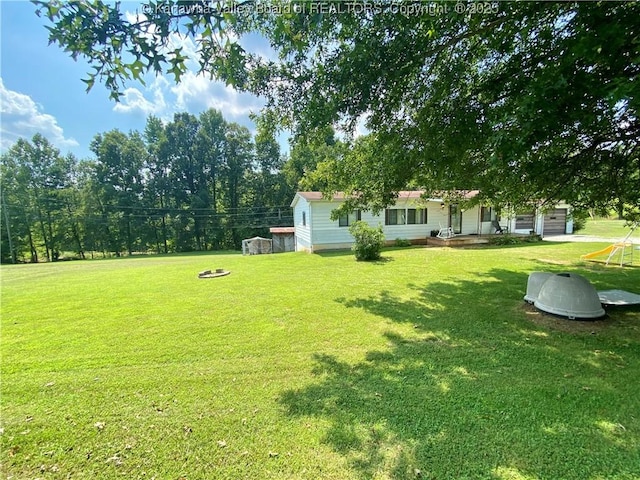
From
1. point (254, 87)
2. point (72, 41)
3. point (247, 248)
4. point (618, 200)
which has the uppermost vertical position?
point (254, 87)

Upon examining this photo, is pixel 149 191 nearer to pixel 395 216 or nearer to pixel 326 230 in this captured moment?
pixel 326 230

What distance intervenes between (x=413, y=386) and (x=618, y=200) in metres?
8.13

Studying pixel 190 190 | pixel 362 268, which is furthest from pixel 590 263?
pixel 190 190

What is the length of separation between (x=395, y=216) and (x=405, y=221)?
2.30ft

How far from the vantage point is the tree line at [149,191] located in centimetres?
3042

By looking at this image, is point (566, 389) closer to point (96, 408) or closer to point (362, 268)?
point (96, 408)

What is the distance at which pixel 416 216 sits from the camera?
16906 mm

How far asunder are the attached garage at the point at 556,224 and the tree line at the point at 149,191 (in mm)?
19652

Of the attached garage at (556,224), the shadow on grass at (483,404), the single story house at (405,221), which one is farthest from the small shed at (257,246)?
the attached garage at (556,224)

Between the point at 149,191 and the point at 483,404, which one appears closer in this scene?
the point at 483,404

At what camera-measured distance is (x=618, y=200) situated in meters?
7.21

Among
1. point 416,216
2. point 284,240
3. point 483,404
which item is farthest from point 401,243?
point 483,404

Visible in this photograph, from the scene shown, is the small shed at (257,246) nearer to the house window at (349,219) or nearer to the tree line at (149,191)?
the house window at (349,219)

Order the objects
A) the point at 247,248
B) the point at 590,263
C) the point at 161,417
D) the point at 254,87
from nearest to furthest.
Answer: the point at 161,417 → the point at 254,87 → the point at 590,263 → the point at 247,248
